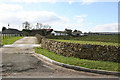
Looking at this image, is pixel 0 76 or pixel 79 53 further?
pixel 79 53

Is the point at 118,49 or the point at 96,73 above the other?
the point at 118,49

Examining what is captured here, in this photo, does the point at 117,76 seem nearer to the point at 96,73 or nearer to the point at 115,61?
the point at 96,73

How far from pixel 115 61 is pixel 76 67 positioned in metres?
2.91

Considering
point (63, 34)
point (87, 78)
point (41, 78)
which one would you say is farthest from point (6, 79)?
point (63, 34)

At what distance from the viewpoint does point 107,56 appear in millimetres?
9383

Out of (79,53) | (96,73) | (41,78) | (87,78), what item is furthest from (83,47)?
(41,78)

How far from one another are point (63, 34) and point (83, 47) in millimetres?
30646

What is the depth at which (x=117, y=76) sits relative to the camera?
6633 mm

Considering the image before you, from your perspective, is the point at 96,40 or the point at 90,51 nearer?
the point at 90,51

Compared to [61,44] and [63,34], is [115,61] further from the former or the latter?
[63,34]

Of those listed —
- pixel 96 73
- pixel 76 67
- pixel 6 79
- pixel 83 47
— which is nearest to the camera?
pixel 6 79

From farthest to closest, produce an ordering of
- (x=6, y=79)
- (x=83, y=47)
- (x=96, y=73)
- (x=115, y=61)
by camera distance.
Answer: (x=83, y=47) → (x=115, y=61) → (x=96, y=73) → (x=6, y=79)

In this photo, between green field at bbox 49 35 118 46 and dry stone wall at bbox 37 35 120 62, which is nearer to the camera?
dry stone wall at bbox 37 35 120 62

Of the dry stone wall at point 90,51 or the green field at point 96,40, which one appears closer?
the dry stone wall at point 90,51
